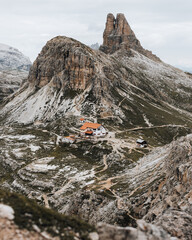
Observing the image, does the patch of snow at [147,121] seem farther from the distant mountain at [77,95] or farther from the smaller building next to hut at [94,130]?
Answer: the smaller building next to hut at [94,130]

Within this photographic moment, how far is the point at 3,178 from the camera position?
69.3m

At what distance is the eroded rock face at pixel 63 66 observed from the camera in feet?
492

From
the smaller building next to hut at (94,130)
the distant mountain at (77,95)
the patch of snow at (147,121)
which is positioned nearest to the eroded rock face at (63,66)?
the distant mountain at (77,95)

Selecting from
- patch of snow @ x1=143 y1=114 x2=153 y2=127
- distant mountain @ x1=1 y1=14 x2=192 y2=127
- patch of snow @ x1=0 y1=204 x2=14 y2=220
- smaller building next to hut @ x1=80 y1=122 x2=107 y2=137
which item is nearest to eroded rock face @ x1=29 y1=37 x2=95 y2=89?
distant mountain @ x1=1 y1=14 x2=192 y2=127

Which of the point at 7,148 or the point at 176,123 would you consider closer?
the point at 7,148

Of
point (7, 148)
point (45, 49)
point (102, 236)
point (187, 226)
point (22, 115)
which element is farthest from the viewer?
point (45, 49)

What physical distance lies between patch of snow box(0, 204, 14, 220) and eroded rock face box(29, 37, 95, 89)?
13730cm

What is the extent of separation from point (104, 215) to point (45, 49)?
603 ft

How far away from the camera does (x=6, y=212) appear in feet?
48.8

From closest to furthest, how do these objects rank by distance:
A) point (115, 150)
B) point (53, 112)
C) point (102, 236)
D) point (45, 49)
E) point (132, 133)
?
point (102, 236) → point (115, 150) → point (132, 133) → point (53, 112) → point (45, 49)

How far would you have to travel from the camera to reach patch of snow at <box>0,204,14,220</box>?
14541mm

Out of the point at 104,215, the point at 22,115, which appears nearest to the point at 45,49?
the point at 22,115

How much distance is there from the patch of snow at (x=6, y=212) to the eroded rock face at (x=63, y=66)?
13730cm

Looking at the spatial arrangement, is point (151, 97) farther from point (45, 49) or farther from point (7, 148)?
point (7, 148)
